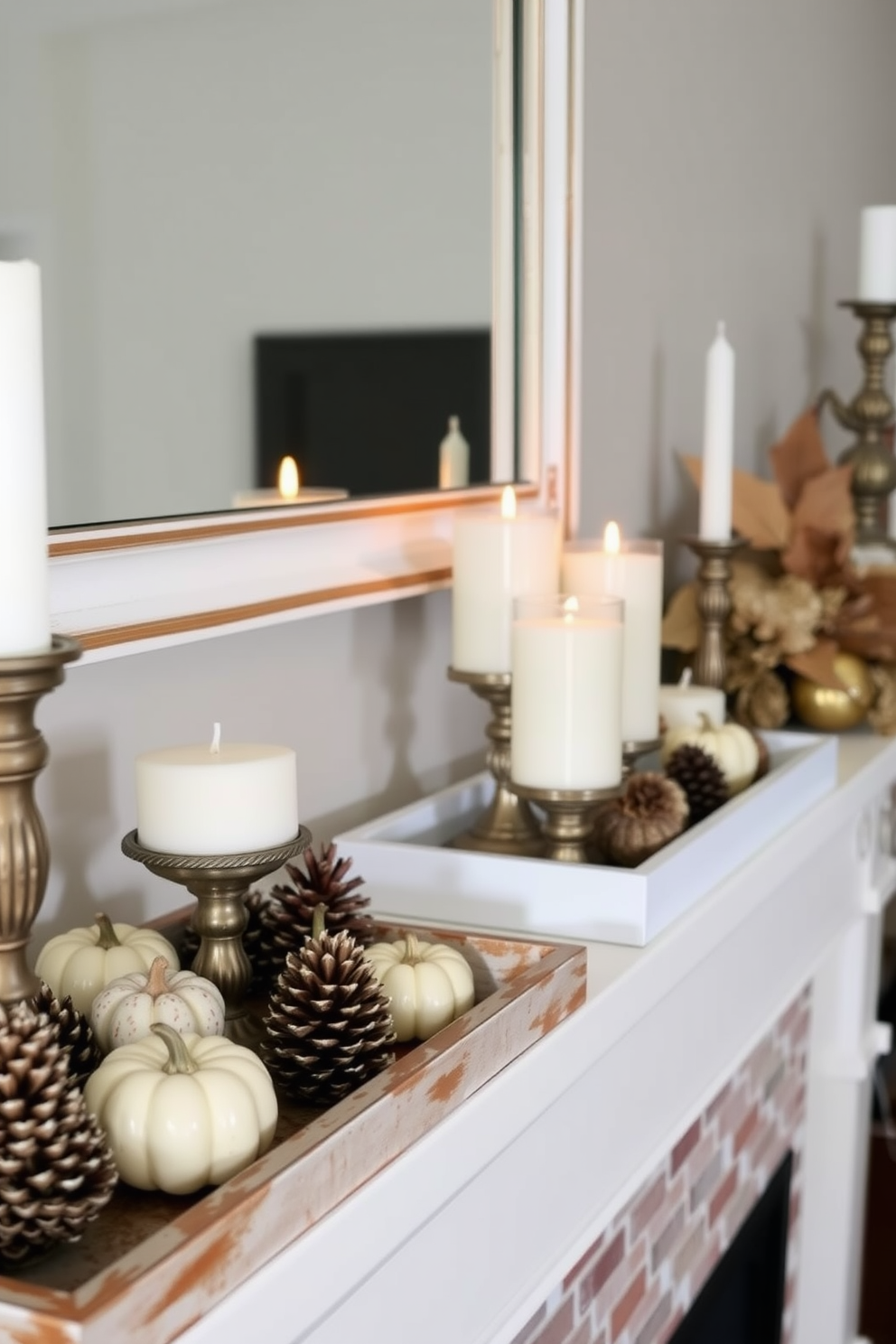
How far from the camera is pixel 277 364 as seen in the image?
0.88m

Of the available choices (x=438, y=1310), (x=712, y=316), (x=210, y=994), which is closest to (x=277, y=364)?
(x=210, y=994)

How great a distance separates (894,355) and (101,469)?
180 cm

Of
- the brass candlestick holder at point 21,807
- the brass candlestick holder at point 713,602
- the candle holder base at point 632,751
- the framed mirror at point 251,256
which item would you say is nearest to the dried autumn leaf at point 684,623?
the brass candlestick holder at point 713,602

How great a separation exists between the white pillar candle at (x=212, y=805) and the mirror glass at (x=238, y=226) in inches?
6.1

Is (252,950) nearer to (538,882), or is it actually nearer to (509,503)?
(538,882)

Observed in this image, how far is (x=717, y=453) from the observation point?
1.35 meters

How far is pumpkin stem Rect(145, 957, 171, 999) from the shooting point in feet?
1.98

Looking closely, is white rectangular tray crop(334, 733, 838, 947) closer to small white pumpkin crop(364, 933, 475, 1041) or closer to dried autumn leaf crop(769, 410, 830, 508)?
small white pumpkin crop(364, 933, 475, 1041)

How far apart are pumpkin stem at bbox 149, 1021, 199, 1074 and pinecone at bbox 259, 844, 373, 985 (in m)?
0.16

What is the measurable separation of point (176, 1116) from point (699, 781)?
23.8 inches

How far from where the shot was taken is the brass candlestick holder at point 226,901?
0.65 m

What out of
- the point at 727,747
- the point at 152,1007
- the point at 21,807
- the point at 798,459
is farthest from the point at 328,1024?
the point at 798,459

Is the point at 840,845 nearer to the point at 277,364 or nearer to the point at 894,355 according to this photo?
the point at 277,364

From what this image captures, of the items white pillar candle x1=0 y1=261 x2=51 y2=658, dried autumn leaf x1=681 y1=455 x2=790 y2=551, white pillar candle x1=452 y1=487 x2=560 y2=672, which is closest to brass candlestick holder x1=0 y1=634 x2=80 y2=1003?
white pillar candle x1=0 y1=261 x2=51 y2=658
